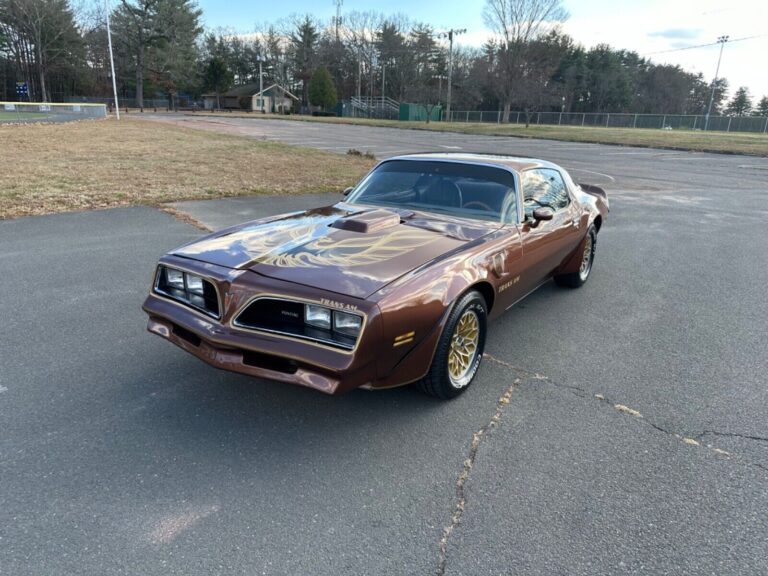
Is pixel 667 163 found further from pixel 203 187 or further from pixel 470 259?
pixel 470 259

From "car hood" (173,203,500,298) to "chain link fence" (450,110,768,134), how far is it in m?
62.2

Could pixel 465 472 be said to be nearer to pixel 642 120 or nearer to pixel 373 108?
pixel 642 120

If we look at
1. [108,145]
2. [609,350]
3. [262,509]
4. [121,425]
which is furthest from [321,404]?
[108,145]

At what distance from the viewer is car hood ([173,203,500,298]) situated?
2707 mm

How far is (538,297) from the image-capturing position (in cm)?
520

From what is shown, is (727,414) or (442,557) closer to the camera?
(442,557)

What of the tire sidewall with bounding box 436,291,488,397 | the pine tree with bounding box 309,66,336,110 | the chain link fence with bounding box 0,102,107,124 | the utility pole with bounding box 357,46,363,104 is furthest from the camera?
the utility pole with bounding box 357,46,363,104

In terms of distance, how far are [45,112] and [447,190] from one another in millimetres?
37421

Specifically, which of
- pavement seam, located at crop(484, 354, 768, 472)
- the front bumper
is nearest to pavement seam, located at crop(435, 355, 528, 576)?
pavement seam, located at crop(484, 354, 768, 472)

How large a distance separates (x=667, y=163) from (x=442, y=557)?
21383 mm

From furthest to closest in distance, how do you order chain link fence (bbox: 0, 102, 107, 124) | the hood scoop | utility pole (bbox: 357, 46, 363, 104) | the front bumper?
utility pole (bbox: 357, 46, 363, 104)
chain link fence (bbox: 0, 102, 107, 124)
the hood scoop
the front bumper

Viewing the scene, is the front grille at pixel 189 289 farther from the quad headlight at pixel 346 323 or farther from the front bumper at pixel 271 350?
the quad headlight at pixel 346 323

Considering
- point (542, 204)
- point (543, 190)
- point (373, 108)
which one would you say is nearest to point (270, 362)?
point (542, 204)

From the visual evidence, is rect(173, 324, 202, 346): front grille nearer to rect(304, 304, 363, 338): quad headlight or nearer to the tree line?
rect(304, 304, 363, 338): quad headlight
